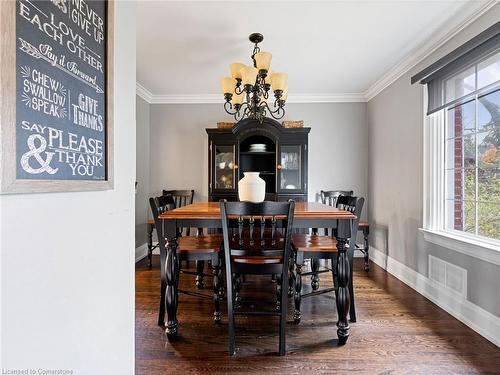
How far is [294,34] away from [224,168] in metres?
1.97

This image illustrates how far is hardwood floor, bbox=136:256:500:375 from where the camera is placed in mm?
1639

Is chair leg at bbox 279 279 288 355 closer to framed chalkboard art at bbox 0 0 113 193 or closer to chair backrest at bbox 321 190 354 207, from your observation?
framed chalkboard art at bbox 0 0 113 193

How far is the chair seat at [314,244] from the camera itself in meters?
1.98

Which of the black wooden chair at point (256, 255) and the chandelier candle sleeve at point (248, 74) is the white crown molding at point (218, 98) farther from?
the black wooden chair at point (256, 255)

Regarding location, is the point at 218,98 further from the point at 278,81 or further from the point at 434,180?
the point at 434,180

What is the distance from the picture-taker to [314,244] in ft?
7.00

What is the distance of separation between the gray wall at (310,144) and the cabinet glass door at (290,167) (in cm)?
41

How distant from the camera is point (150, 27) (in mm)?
2326

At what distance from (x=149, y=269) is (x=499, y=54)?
387cm

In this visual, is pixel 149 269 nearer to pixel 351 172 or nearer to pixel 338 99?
pixel 351 172

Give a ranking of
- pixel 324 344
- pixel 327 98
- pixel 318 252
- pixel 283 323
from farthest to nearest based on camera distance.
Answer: pixel 327 98 → pixel 318 252 → pixel 324 344 → pixel 283 323

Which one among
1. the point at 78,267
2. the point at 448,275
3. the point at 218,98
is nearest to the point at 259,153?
the point at 218,98

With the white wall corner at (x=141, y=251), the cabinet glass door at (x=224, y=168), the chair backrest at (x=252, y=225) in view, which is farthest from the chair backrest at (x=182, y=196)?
the chair backrest at (x=252, y=225)

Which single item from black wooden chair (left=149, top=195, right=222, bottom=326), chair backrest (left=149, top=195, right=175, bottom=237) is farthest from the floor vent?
chair backrest (left=149, top=195, right=175, bottom=237)
